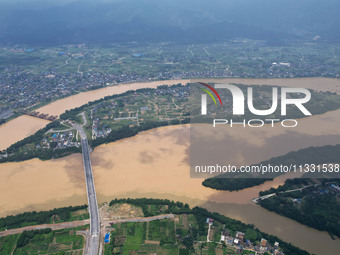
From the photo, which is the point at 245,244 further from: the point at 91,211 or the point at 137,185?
the point at 91,211

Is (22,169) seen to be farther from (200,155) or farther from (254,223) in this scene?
(254,223)

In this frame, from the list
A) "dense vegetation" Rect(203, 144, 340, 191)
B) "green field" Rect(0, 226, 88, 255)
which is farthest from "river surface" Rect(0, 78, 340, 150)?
→ "dense vegetation" Rect(203, 144, 340, 191)

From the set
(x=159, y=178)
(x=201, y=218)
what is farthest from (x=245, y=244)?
(x=159, y=178)

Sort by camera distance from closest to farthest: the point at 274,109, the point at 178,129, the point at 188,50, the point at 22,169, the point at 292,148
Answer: the point at 22,169 < the point at 292,148 < the point at 178,129 < the point at 274,109 < the point at 188,50

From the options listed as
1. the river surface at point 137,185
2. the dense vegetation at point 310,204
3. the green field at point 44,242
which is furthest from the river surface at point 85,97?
the dense vegetation at point 310,204

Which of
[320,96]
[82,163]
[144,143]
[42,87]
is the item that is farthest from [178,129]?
[42,87]

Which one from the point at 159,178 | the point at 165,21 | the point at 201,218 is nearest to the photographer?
the point at 201,218
